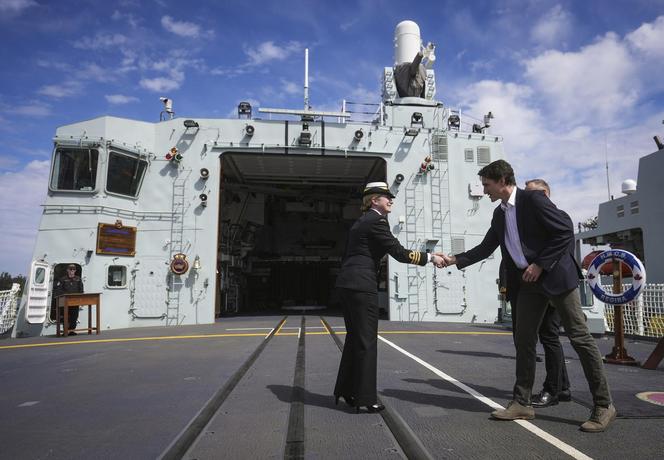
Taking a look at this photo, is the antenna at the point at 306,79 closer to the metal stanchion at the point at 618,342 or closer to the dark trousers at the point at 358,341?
the metal stanchion at the point at 618,342

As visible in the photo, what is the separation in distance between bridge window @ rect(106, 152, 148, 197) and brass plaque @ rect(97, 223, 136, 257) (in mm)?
1101

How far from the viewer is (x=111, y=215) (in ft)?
39.9

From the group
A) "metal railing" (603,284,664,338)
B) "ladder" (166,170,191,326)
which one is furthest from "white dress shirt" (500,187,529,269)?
"ladder" (166,170,191,326)

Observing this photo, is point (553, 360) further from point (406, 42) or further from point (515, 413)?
point (406, 42)

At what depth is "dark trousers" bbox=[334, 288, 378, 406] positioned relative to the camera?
3.43 meters

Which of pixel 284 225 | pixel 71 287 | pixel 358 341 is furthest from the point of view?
pixel 284 225

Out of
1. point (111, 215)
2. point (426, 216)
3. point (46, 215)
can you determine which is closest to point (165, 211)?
point (111, 215)

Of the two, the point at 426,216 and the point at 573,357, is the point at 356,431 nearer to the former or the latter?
the point at 573,357

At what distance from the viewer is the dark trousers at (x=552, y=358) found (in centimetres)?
366

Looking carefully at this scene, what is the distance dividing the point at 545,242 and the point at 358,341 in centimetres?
163

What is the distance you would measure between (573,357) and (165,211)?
37.0 feet

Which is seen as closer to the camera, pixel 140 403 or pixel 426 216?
pixel 140 403

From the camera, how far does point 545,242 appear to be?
326 centimetres

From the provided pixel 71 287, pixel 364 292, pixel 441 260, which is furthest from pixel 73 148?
→ pixel 441 260
